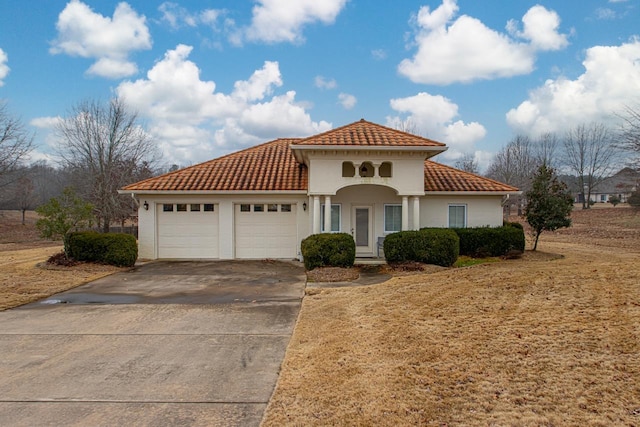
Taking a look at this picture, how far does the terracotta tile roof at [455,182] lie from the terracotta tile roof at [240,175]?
16.1ft

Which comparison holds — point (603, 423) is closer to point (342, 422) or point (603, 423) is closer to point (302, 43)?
point (342, 422)

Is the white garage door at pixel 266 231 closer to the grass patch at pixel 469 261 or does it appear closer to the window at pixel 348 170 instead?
the window at pixel 348 170

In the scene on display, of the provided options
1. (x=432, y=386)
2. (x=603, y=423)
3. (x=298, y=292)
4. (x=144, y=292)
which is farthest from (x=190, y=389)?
(x=144, y=292)

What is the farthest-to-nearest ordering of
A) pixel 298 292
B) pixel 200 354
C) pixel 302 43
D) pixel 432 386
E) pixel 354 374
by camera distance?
pixel 302 43 < pixel 298 292 < pixel 200 354 < pixel 354 374 < pixel 432 386

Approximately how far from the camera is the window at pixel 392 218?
16.8m

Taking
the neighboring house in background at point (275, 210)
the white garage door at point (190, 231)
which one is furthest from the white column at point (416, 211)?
the white garage door at point (190, 231)

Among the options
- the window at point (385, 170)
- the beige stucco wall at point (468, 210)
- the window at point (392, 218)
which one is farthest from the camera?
the beige stucco wall at point (468, 210)

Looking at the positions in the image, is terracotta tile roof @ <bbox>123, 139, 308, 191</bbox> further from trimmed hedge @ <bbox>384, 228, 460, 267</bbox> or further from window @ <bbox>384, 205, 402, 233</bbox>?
trimmed hedge @ <bbox>384, 228, 460, 267</bbox>

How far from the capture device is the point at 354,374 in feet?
17.0

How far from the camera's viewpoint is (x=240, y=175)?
17422 millimetres

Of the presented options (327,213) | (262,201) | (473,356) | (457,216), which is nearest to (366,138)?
(327,213)

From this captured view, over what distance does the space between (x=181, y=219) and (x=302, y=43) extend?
8533 millimetres

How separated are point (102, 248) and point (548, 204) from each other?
16.7m

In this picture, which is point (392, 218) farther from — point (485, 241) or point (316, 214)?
point (485, 241)
